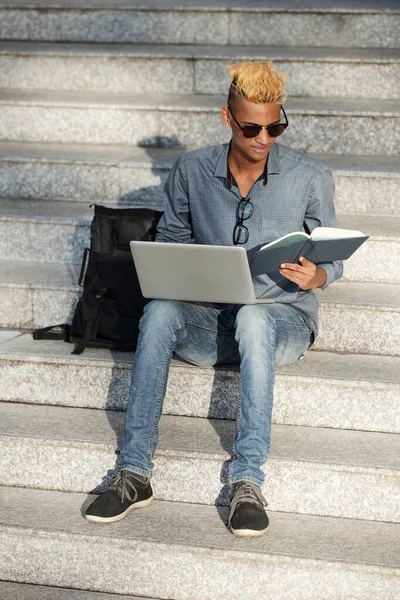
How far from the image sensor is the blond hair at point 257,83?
138 inches

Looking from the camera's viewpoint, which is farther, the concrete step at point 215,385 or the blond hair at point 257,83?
the concrete step at point 215,385

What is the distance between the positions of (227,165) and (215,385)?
0.82m

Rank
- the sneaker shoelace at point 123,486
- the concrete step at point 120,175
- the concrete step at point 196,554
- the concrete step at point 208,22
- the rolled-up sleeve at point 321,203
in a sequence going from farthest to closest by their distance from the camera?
the concrete step at point 208,22, the concrete step at point 120,175, the rolled-up sleeve at point 321,203, the sneaker shoelace at point 123,486, the concrete step at point 196,554

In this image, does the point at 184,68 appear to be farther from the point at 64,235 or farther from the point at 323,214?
the point at 323,214

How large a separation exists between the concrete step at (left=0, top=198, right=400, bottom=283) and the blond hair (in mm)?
1031

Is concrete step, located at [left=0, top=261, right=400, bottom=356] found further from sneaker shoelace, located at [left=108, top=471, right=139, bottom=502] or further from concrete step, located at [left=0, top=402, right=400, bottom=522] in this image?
sneaker shoelace, located at [left=108, top=471, right=139, bottom=502]

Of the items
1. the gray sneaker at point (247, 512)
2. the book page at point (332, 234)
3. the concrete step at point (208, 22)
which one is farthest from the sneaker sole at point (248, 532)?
the concrete step at point (208, 22)

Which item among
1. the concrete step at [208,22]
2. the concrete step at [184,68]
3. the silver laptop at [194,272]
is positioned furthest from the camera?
the concrete step at [208,22]

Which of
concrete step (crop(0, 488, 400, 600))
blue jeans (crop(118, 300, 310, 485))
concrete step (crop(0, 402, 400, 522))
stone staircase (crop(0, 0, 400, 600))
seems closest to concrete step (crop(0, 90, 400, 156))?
stone staircase (crop(0, 0, 400, 600))

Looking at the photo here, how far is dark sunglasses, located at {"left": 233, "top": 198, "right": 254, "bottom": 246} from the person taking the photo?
12.3 feet

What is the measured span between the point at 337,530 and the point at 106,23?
3.58 m

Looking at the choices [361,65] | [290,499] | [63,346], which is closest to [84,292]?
[63,346]

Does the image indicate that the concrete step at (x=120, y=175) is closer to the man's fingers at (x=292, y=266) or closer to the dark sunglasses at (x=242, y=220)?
the dark sunglasses at (x=242, y=220)

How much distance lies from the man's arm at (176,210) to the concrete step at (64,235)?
0.75 meters
